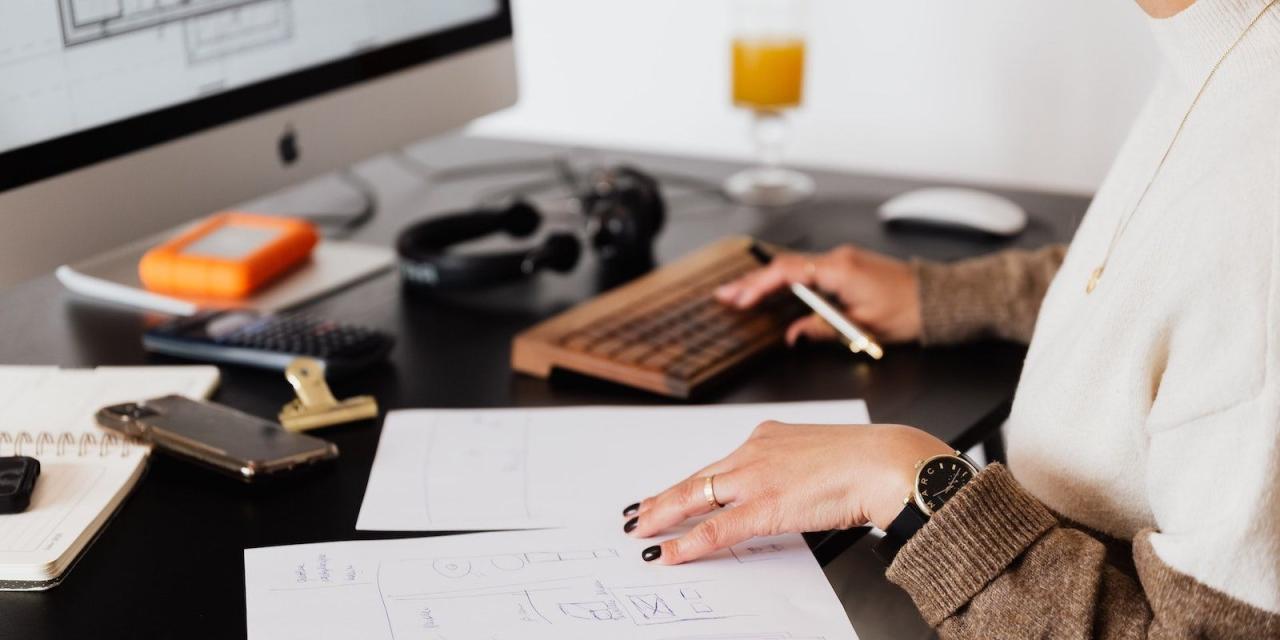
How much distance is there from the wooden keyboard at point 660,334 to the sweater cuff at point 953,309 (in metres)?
0.11

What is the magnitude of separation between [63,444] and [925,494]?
543mm

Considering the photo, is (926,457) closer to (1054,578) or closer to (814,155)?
(1054,578)

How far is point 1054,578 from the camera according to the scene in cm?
70

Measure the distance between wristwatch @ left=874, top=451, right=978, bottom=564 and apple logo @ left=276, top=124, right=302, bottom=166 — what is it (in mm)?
663

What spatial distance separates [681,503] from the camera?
2.44 feet

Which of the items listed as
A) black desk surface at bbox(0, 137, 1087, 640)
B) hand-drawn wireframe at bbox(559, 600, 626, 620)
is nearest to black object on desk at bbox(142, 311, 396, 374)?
black desk surface at bbox(0, 137, 1087, 640)

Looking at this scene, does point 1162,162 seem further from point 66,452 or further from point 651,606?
point 66,452

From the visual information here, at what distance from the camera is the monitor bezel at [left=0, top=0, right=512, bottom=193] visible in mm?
918

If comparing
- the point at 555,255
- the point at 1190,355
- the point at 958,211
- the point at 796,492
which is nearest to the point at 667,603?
the point at 796,492

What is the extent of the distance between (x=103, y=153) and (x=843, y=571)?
623 millimetres

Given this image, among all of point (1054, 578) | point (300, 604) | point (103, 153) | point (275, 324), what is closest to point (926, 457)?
point (1054, 578)

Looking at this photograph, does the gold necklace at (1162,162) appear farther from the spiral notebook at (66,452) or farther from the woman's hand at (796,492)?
the spiral notebook at (66,452)

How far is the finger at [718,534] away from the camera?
717 mm

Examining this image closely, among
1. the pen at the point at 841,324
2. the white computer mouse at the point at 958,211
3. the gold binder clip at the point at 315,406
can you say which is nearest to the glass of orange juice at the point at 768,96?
the white computer mouse at the point at 958,211
